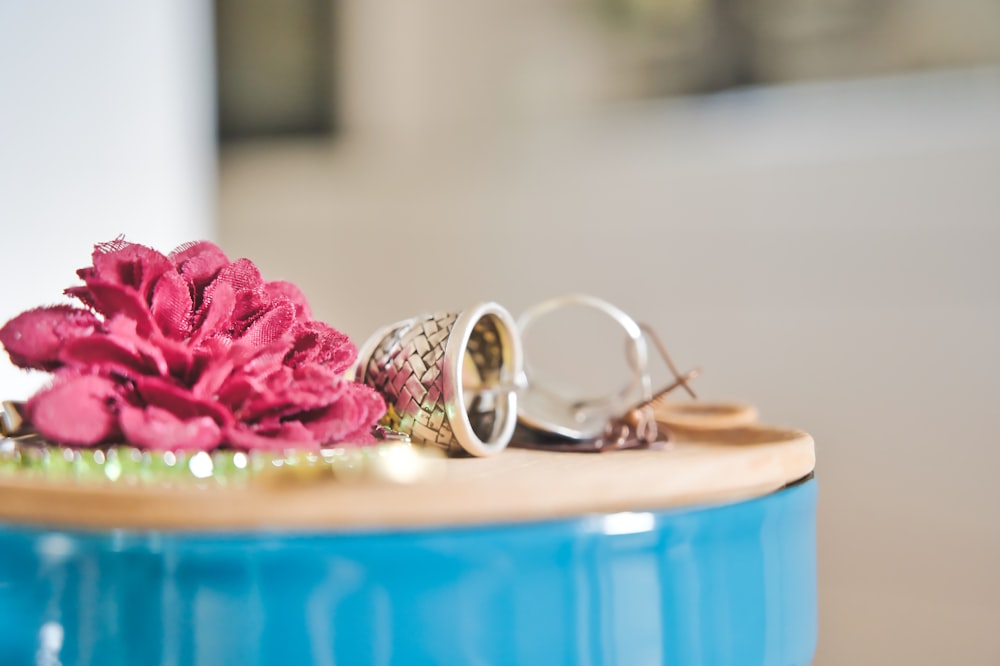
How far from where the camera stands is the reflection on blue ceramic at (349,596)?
26 cm

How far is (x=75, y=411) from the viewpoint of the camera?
31 centimetres

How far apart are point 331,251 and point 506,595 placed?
129cm

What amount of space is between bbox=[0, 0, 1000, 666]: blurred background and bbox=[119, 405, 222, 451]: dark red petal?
59 centimetres

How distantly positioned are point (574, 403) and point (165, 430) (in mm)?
268

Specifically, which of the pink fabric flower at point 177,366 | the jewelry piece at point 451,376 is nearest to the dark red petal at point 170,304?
the pink fabric flower at point 177,366

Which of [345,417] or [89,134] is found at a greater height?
[89,134]

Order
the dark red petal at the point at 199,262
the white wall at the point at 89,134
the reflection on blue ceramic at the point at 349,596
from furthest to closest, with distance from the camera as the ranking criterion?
the white wall at the point at 89,134 < the dark red petal at the point at 199,262 < the reflection on blue ceramic at the point at 349,596

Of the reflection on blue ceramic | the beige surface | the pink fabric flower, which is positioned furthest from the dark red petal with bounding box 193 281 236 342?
the beige surface

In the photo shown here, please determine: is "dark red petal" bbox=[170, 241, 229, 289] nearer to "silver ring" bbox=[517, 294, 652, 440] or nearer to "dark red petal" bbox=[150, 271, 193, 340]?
"dark red petal" bbox=[150, 271, 193, 340]

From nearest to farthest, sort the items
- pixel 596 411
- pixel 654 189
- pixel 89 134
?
pixel 596 411, pixel 89 134, pixel 654 189

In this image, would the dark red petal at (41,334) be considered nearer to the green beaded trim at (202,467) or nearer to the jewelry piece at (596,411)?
the green beaded trim at (202,467)

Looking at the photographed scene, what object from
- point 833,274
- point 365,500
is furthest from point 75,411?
point 833,274

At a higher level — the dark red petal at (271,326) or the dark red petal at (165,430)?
the dark red petal at (271,326)

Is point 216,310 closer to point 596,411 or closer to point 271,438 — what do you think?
point 271,438
